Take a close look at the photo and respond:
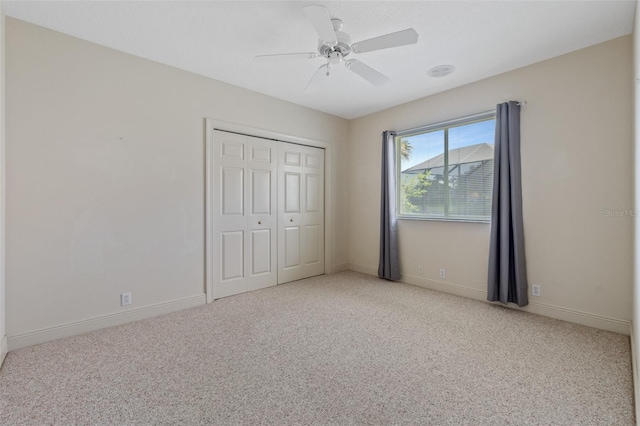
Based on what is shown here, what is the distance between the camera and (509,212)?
3100 mm

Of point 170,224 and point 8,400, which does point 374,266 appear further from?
point 8,400

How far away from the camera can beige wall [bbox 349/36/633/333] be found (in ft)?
8.38

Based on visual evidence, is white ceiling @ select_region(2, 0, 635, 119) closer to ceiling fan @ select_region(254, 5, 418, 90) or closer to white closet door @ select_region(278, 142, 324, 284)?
ceiling fan @ select_region(254, 5, 418, 90)

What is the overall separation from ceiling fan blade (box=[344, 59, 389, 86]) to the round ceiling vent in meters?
0.87

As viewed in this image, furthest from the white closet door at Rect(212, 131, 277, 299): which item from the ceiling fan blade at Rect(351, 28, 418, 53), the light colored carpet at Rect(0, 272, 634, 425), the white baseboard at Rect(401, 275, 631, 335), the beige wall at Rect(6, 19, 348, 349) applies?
the white baseboard at Rect(401, 275, 631, 335)

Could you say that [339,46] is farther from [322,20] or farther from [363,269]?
[363,269]

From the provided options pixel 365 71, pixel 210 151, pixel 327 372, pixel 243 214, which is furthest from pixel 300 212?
pixel 327 372

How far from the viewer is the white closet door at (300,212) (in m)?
4.21

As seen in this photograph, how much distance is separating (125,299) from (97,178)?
1162mm

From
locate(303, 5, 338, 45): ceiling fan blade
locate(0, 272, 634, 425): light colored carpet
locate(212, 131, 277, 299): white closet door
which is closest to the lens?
locate(0, 272, 634, 425): light colored carpet

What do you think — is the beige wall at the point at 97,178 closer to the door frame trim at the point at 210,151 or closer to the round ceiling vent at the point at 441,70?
the door frame trim at the point at 210,151

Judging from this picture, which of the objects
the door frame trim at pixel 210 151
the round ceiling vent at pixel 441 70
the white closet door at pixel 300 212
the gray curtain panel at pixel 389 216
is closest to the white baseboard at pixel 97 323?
the door frame trim at pixel 210 151

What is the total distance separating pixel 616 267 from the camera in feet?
8.45

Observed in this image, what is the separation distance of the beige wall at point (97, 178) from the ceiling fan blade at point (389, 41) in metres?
2.00
